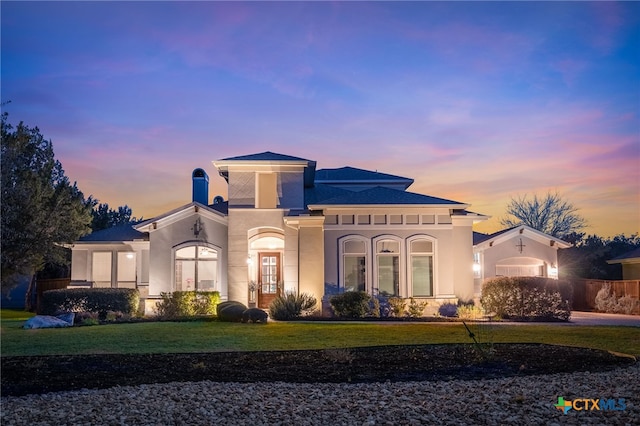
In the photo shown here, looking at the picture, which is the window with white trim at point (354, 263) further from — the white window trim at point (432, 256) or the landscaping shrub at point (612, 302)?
the landscaping shrub at point (612, 302)

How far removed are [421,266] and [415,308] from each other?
5.64 feet

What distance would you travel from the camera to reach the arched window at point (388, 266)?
72.0ft

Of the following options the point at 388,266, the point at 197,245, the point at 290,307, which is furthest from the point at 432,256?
the point at 197,245

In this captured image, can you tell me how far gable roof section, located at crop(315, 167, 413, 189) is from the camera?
2903 cm

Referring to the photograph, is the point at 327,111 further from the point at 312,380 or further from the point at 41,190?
the point at 312,380

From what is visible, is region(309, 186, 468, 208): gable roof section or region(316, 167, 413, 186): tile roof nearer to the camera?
region(309, 186, 468, 208): gable roof section

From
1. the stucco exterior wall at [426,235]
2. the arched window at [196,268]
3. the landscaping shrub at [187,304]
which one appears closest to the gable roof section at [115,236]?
the arched window at [196,268]

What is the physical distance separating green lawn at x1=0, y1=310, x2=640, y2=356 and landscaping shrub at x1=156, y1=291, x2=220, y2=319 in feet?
11.7

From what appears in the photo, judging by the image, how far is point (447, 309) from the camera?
21656 mm

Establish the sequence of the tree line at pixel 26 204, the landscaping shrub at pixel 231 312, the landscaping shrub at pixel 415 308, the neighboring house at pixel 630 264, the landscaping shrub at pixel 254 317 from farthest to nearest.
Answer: the neighboring house at pixel 630 264, the landscaping shrub at pixel 415 308, the landscaping shrub at pixel 231 312, the landscaping shrub at pixel 254 317, the tree line at pixel 26 204

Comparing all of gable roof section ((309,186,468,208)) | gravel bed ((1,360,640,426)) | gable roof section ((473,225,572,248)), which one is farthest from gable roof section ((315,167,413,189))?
gravel bed ((1,360,640,426))

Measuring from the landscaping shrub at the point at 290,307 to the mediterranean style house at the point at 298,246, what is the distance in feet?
2.76

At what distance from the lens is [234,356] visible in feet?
38.4

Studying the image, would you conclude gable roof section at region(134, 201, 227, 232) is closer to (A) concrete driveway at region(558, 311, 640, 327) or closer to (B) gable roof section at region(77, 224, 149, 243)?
(B) gable roof section at region(77, 224, 149, 243)
